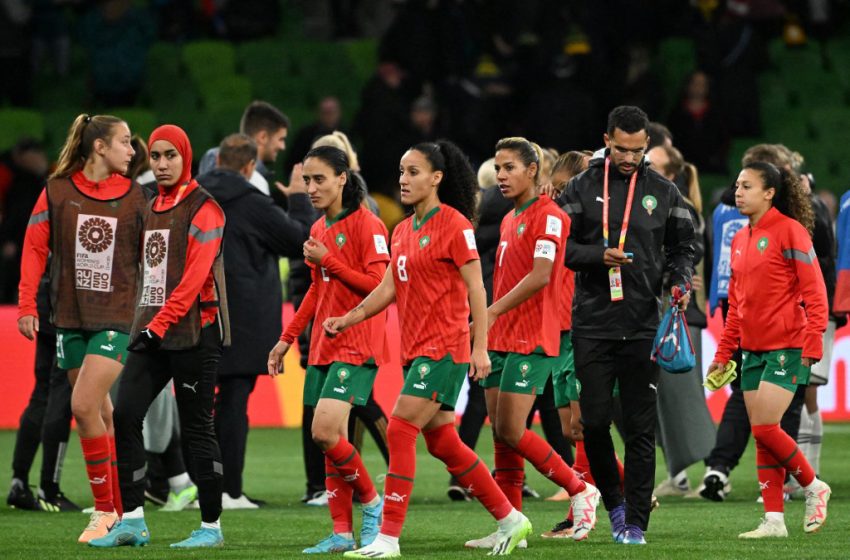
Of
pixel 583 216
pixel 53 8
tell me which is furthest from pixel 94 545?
pixel 53 8

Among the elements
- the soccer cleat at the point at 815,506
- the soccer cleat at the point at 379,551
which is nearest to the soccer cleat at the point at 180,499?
the soccer cleat at the point at 379,551

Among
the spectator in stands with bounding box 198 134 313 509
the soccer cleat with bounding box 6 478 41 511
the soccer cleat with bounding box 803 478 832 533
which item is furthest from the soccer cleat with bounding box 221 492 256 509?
the soccer cleat with bounding box 803 478 832 533

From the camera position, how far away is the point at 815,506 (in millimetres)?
8188

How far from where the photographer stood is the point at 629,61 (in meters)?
18.1

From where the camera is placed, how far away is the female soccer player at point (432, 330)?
7176mm

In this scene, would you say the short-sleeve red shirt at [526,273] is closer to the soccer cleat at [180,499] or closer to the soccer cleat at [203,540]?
the soccer cleat at [203,540]

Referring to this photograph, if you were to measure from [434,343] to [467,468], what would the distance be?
578 mm

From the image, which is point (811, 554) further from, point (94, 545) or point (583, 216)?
point (94, 545)

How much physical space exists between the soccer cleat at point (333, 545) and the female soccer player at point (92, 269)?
1145mm

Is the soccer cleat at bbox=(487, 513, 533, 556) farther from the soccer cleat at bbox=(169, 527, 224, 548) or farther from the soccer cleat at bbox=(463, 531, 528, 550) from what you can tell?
the soccer cleat at bbox=(169, 527, 224, 548)

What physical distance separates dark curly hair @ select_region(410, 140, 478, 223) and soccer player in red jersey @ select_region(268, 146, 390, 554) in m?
0.43

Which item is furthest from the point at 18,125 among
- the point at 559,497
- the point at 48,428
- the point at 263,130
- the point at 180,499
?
the point at 559,497

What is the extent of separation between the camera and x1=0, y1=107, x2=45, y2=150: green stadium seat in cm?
1852

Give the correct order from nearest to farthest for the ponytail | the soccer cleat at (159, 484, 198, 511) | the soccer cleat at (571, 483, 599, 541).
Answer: the ponytail < the soccer cleat at (571, 483, 599, 541) < the soccer cleat at (159, 484, 198, 511)
